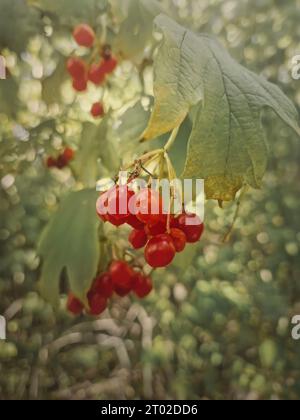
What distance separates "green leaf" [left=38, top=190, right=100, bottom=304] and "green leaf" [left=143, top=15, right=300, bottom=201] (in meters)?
0.41

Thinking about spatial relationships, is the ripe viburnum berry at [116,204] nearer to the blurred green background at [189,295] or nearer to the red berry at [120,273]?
the red berry at [120,273]

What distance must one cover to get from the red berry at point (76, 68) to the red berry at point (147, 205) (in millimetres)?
605

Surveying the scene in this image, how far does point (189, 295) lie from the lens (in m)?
1.49

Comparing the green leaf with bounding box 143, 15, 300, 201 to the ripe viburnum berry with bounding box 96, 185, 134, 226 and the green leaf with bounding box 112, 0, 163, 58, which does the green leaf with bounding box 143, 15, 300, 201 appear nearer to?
the ripe viburnum berry with bounding box 96, 185, 134, 226

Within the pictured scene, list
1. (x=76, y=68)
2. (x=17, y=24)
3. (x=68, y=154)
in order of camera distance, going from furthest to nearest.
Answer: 1. (x=68, y=154)
2. (x=76, y=68)
3. (x=17, y=24)

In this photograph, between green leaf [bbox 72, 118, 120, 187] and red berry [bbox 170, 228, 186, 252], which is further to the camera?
green leaf [bbox 72, 118, 120, 187]

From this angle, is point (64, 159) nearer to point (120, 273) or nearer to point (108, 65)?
point (108, 65)

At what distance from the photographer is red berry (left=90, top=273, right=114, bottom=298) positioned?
0.87 m

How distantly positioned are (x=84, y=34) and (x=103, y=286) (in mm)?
458

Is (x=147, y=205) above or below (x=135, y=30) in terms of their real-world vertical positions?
below

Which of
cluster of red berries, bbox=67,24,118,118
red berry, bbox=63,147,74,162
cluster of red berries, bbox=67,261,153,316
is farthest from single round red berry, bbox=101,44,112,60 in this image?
cluster of red berries, bbox=67,261,153,316

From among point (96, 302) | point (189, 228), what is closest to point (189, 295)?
point (96, 302)

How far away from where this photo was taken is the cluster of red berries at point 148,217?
54 cm

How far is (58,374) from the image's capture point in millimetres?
1529
